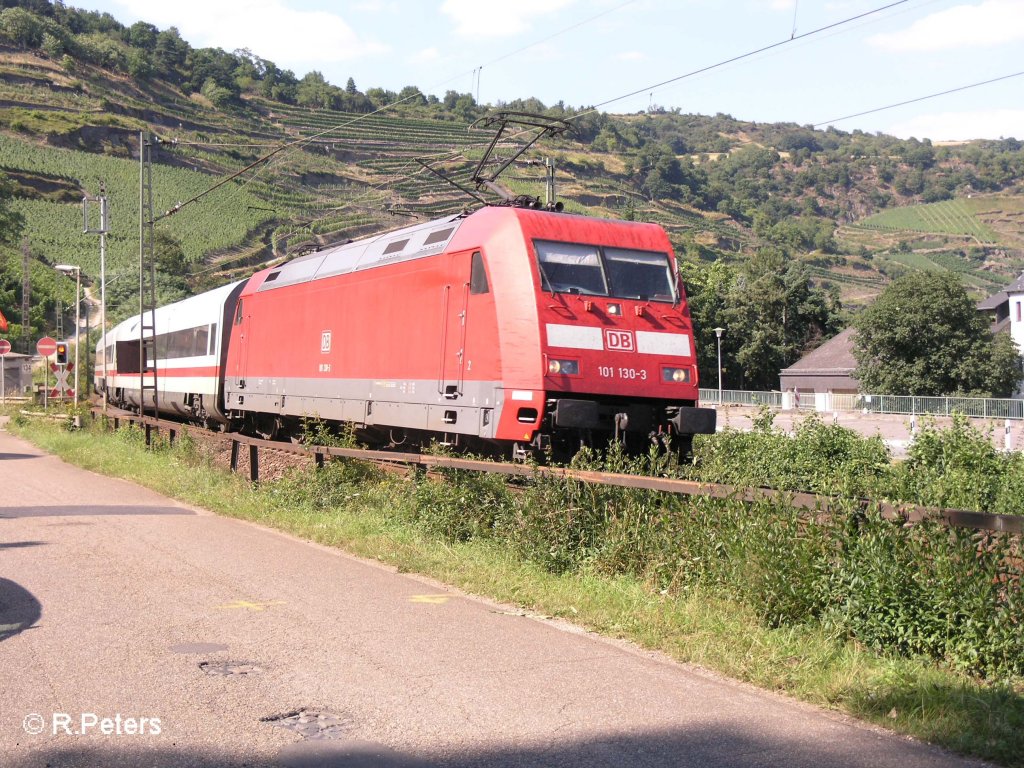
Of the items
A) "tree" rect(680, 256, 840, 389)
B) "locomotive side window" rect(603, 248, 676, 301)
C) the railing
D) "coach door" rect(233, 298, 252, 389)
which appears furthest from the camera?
"tree" rect(680, 256, 840, 389)

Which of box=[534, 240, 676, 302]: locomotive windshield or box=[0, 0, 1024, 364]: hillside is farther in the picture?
box=[0, 0, 1024, 364]: hillside

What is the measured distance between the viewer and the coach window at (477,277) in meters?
13.5

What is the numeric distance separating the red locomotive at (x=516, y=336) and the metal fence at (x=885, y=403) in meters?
25.6

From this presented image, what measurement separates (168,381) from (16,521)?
732 inches

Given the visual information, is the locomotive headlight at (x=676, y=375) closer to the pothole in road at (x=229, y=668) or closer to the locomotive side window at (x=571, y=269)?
the locomotive side window at (x=571, y=269)

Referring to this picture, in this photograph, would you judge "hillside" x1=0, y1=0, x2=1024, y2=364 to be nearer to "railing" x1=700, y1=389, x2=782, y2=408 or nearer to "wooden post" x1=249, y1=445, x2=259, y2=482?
"railing" x1=700, y1=389, x2=782, y2=408

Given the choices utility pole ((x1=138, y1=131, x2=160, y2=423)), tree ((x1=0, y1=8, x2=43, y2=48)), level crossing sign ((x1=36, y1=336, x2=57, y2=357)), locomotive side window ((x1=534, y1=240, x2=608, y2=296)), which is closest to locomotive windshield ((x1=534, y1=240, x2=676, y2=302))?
locomotive side window ((x1=534, y1=240, x2=608, y2=296))

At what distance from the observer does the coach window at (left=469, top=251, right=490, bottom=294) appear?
13.5m

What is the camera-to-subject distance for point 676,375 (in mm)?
13766

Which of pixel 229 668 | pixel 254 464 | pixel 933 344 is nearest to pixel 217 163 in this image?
pixel 933 344

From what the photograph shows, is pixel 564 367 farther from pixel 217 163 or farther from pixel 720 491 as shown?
pixel 217 163

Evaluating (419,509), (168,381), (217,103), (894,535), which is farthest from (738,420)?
(217,103)

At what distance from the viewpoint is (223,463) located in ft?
63.3

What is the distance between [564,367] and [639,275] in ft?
6.61
